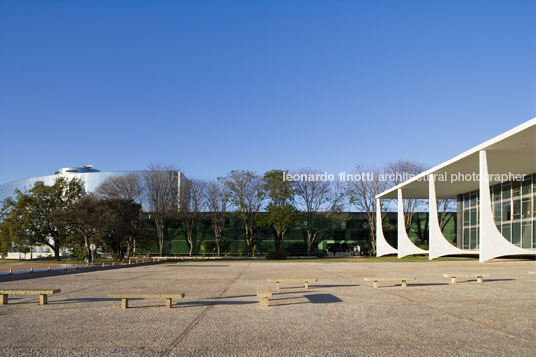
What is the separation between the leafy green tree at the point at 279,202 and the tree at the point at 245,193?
1332 mm

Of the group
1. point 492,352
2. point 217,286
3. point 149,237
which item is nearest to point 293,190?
point 149,237

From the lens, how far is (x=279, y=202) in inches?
2140

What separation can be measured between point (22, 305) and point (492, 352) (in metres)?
10.1

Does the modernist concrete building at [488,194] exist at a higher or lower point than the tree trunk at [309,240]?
higher

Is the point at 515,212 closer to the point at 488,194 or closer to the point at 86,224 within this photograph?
the point at 488,194

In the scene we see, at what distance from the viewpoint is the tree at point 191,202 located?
187 feet

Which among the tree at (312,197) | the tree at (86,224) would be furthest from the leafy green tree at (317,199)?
the tree at (86,224)

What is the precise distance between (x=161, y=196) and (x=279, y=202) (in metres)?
14.8

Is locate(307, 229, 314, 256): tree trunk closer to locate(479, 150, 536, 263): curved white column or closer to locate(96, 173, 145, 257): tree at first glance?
locate(96, 173, 145, 257): tree

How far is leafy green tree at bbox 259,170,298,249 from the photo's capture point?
5245 centimetres

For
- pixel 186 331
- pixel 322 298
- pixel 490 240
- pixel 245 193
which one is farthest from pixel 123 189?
pixel 186 331

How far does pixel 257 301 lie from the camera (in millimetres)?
11500

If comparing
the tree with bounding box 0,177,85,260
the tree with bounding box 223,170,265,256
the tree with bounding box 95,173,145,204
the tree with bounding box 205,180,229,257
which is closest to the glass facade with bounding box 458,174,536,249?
the tree with bounding box 223,170,265,256

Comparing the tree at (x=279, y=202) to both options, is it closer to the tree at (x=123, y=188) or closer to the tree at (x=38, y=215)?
the tree at (x=123, y=188)
